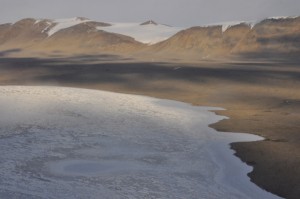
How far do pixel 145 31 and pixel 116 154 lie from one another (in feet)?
398

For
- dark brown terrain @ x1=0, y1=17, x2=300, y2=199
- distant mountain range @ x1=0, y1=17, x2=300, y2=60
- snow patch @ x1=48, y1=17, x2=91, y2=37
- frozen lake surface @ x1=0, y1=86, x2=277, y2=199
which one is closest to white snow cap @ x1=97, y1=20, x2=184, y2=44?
distant mountain range @ x1=0, y1=17, x2=300, y2=60

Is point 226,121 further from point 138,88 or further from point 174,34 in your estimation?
point 174,34

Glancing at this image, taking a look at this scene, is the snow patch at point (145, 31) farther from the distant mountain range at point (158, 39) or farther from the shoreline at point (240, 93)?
the shoreline at point (240, 93)

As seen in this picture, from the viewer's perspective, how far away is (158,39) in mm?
124438

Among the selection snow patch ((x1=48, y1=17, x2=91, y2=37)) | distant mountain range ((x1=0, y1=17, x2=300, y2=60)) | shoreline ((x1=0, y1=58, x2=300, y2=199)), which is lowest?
shoreline ((x1=0, y1=58, x2=300, y2=199))

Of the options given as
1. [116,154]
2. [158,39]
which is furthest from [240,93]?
[158,39]

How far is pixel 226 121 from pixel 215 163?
30.2ft

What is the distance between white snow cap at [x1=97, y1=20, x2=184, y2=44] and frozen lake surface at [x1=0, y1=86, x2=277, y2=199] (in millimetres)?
96386

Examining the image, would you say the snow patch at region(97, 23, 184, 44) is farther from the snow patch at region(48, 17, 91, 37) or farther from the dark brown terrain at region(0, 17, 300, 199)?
the snow patch at region(48, 17, 91, 37)

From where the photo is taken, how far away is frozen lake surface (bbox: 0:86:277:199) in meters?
14.8

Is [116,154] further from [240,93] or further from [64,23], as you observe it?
[64,23]

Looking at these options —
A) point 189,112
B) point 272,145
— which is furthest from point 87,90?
point 272,145

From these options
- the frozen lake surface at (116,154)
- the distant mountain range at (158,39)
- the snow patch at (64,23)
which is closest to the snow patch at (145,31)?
the distant mountain range at (158,39)

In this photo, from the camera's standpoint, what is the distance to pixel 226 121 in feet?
89.4
